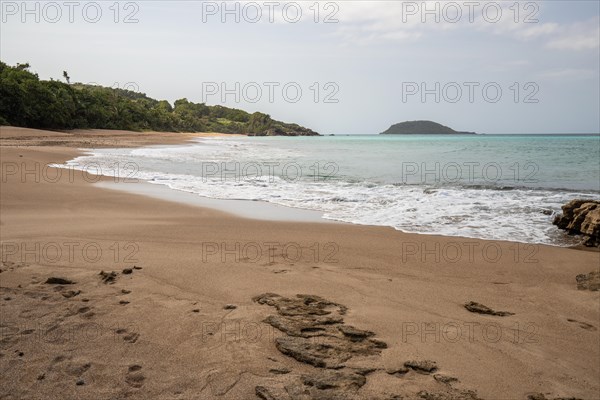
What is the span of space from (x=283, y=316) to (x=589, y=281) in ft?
10.6

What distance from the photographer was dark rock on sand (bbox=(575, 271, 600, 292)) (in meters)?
4.07

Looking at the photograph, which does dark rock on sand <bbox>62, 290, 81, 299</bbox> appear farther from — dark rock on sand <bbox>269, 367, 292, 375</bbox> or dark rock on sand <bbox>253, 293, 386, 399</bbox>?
dark rock on sand <bbox>269, 367, 292, 375</bbox>

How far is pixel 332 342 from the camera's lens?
276 cm

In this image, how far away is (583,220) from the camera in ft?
20.0

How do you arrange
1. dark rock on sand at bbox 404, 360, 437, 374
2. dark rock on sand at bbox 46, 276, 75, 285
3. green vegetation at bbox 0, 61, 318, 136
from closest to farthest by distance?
dark rock on sand at bbox 404, 360, 437, 374
dark rock on sand at bbox 46, 276, 75, 285
green vegetation at bbox 0, 61, 318, 136

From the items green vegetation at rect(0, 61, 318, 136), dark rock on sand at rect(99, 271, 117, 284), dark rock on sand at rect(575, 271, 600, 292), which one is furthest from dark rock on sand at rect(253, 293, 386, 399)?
green vegetation at rect(0, 61, 318, 136)

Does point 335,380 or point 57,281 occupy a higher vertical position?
point 57,281

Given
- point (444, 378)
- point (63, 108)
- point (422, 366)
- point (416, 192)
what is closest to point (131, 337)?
point (422, 366)

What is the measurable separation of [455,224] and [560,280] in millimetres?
2516

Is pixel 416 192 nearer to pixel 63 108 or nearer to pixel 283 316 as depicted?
pixel 283 316

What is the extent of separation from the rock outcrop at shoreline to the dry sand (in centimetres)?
65

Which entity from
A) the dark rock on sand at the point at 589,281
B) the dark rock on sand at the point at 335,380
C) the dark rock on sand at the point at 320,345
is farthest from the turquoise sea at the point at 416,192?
the dark rock on sand at the point at 335,380

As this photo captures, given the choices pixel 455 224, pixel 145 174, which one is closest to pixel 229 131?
pixel 145 174

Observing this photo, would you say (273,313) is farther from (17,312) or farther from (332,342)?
(17,312)
